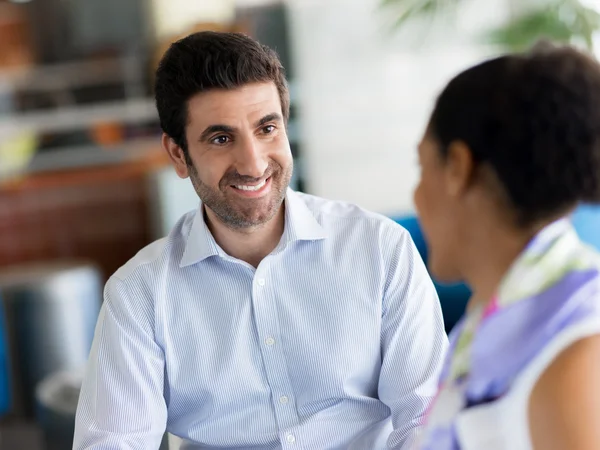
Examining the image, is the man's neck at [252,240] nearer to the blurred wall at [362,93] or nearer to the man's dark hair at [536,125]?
the man's dark hair at [536,125]

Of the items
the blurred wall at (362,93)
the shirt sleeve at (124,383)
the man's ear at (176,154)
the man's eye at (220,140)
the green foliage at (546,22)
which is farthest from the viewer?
the blurred wall at (362,93)

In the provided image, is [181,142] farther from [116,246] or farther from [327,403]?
[116,246]

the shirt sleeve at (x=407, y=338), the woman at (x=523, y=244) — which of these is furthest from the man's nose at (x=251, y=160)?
the woman at (x=523, y=244)

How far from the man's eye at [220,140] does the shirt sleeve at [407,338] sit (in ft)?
1.09

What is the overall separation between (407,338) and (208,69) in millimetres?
572

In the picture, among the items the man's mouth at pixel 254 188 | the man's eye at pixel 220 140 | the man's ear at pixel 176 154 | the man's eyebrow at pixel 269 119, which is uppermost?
the man's eyebrow at pixel 269 119

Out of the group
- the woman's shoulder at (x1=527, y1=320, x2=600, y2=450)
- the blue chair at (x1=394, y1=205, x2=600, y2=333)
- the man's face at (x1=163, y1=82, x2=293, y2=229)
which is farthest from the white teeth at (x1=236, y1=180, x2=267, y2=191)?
the woman's shoulder at (x1=527, y1=320, x2=600, y2=450)

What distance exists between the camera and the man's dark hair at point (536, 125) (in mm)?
910

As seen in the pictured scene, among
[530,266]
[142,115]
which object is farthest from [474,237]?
[142,115]

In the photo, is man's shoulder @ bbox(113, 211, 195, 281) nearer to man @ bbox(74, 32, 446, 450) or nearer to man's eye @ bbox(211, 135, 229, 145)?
man @ bbox(74, 32, 446, 450)

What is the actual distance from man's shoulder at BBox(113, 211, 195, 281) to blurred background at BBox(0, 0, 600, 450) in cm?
309

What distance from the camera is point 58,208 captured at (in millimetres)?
5531

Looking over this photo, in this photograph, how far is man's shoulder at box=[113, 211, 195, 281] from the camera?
165 centimetres

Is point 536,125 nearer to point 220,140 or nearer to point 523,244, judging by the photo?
point 523,244
